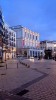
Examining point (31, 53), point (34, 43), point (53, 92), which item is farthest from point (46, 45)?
point (53, 92)

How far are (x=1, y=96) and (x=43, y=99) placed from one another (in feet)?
6.98

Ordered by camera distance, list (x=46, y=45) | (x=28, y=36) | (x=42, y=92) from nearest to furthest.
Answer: (x=42, y=92) < (x=28, y=36) < (x=46, y=45)

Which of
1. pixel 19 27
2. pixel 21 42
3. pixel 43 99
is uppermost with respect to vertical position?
pixel 19 27

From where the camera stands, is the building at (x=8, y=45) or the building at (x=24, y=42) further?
the building at (x=24, y=42)

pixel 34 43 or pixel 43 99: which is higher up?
pixel 34 43

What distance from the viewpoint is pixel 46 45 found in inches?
7185

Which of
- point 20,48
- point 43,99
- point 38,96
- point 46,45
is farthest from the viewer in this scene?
point 46,45

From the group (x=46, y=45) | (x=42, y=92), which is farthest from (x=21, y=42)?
(x=42, y=92)

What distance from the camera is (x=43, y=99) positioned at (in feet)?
35.2

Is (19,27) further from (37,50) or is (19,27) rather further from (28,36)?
(37,50)

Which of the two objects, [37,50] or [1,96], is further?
[37,50]

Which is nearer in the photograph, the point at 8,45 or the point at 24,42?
the point at 8,45

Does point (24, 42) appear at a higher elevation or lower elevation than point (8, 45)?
higher

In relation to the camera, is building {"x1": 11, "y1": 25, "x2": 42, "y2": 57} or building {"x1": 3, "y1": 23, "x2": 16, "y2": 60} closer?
building {"x1": 3, "y1": 23, "x2": 16, "y2": 60}
